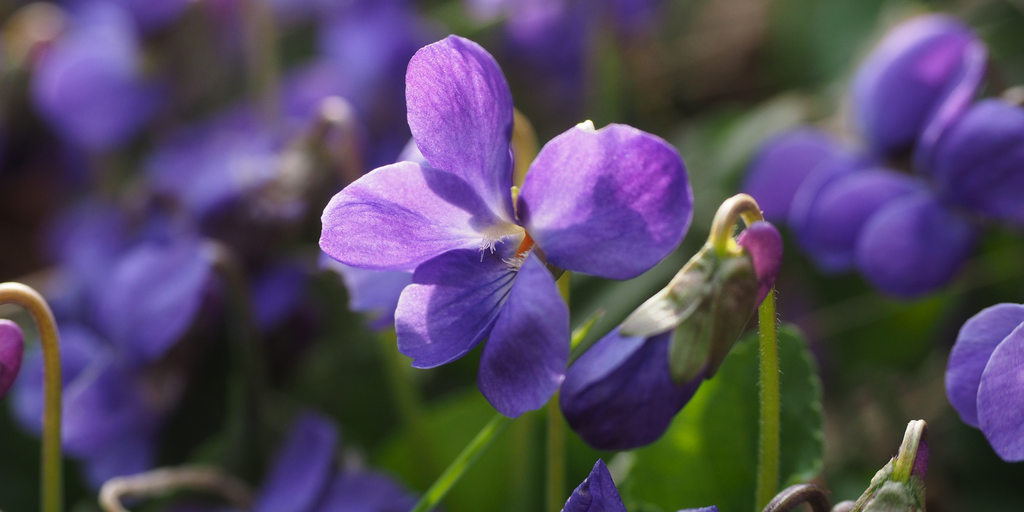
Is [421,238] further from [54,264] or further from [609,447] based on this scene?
[54,264]

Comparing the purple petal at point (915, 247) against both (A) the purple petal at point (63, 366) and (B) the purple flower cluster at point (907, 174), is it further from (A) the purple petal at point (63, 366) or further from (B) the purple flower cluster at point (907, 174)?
(A) the purple petal at point (63, 366)

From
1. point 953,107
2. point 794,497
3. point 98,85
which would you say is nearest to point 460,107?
point 794,497

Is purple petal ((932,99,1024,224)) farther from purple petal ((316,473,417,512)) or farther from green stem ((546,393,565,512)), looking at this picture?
purple petal ((316,473,417,512))

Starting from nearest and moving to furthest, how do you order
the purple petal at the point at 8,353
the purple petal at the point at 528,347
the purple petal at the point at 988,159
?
1. the purple petal at the point at 528,347
2. the purple petal at the point at 8,353
3. the purple petal at the point at 988,159

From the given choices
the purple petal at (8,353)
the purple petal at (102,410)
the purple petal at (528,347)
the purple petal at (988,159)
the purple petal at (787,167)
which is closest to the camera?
the purple petal at (528,347)

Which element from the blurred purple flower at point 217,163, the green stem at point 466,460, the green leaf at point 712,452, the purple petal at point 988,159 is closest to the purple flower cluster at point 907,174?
the purple petal at point 988,159

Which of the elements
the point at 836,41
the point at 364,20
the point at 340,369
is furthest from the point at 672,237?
the point at 836,41
